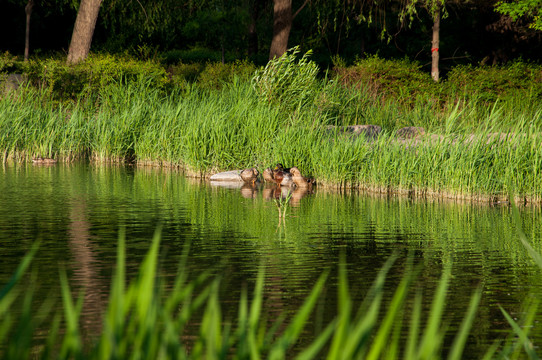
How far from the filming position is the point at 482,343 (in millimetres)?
5453

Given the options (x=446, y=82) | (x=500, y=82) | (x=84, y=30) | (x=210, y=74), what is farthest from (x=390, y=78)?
(x=84, y=30)

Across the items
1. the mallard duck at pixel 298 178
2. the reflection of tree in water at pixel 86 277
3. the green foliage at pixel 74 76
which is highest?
the green foliage at pixel 74 76

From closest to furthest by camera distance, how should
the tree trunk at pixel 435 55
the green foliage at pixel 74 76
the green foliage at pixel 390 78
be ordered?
the green foliage at pixel 74 76
the green foliage at pixel 390 78
the tree trunk at pixel 435 55

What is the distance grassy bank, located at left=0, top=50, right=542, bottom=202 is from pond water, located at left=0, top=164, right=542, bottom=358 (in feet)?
2.37

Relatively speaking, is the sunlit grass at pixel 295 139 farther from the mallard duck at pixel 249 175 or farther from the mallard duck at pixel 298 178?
the mallard duck at pixel 249 175

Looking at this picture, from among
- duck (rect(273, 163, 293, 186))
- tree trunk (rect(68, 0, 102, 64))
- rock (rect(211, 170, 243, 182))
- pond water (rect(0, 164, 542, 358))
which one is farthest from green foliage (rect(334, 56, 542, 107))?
pond water (rect(0, 164, 542, 358))

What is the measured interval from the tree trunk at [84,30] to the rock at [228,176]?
1045 centimetres

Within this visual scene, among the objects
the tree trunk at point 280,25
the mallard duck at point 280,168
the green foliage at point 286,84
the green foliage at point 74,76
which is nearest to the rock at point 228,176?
the mallard duck at point 280,168

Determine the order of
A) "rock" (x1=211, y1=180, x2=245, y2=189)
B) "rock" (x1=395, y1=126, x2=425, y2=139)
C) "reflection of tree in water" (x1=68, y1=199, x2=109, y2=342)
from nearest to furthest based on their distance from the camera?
"reflection of tree in water" (x1=68, y1=199, x2=109, y2=342)
"rock" (x1=211, y1=180, x2=245, y2=189)
"rock" (x1=395, y1=126, x2=425, y2=139)

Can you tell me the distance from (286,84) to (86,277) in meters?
10.9

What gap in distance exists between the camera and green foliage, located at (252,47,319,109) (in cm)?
1686

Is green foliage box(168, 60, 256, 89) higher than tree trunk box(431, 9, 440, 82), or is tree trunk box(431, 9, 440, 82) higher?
tree trunk box(431, 9, 440, 82)

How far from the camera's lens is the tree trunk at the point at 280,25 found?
2367cm

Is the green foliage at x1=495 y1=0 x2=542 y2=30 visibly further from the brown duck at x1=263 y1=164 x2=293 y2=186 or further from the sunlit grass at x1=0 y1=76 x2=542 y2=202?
the brown duck at x1=263 y1=164 x2=293 y2=186
